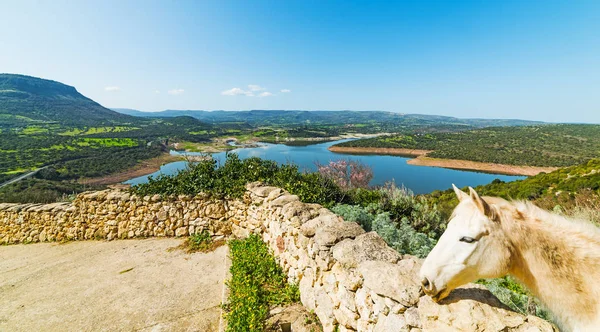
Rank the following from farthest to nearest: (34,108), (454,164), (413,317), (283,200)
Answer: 1. (34,108)
2. (454,164)
3. (283,200)
4. (413,317)

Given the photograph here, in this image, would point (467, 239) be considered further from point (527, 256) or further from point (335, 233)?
point (335, 233)

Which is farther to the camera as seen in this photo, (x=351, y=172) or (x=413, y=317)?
(x=351, y=172)

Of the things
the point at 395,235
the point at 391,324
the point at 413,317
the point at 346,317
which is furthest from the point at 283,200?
the point at 413,317

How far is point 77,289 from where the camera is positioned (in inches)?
199

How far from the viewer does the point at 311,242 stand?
12.1 ft

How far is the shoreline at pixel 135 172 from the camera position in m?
37.7

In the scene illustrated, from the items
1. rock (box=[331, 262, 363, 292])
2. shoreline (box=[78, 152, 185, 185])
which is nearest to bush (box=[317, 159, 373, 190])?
rock (box=[331, 262, 363, 292])

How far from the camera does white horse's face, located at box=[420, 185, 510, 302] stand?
166 centimetres

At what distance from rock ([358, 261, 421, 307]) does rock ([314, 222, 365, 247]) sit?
2.36ft

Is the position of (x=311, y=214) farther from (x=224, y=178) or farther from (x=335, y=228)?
(x=224, y=178)

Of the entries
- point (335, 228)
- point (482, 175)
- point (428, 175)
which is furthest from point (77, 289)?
point (482, 175)

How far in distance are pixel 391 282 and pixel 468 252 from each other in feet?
2.50

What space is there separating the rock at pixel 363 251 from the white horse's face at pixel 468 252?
0.91 m

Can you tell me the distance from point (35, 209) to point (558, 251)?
11619 mm
